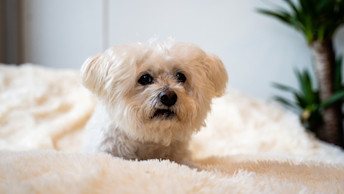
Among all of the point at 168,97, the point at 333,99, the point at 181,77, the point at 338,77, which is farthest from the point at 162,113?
the point at 338,77

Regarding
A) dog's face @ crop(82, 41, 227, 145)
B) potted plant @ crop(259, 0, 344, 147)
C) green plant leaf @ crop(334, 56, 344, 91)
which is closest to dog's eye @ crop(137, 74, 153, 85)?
dog's face @ crop(82, 41, 227, 145)

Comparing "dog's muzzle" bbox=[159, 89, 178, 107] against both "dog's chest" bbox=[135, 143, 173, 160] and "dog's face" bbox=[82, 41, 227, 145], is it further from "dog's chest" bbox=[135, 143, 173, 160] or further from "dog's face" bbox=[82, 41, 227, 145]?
"dog's chest" bbox=[135, 143, 173, 160]

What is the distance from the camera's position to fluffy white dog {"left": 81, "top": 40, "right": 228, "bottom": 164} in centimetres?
108

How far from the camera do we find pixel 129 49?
3.75ft

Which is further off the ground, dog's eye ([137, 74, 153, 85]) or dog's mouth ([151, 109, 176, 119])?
dog's eye ([137, 74, 153, 85])

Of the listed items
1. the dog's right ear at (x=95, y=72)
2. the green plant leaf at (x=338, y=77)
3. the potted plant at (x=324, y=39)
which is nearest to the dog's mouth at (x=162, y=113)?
the dog's right ear at (x=95, y=72)

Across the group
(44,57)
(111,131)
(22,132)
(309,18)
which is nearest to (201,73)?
(111,131)

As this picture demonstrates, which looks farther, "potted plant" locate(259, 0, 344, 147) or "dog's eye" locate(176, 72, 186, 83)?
"potted plant" locate(259, 0, 344, 147)

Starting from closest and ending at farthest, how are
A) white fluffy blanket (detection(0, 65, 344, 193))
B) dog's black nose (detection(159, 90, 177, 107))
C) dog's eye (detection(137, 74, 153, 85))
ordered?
white fluffy blanket (detection(0, 65, 344, 193)) < dog's black nose (detection(159, 90, 177, 107)) < dog's eye (detection(137, 74, 153, 85))

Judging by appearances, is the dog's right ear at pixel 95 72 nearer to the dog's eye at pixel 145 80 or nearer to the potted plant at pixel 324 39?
the dog's eye at pixel 145 80

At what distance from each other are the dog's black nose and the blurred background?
1689 mm

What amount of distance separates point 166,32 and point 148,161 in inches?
78.0

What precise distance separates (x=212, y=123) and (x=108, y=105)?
1.09 m

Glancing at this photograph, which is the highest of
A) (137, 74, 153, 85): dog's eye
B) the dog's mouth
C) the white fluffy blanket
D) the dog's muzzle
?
(137, 74, 153, 85): dog's eye
